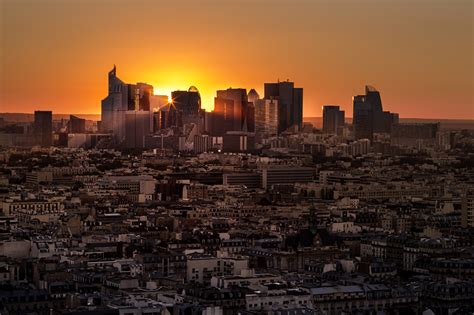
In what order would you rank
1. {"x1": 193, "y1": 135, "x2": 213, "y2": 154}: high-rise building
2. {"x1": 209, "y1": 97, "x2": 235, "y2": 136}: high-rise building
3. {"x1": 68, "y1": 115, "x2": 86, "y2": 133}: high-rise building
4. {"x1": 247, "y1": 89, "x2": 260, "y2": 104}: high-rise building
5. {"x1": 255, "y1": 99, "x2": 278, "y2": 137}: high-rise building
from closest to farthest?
{"x1": 193, "y1": 135, "x2": 213, "y2": 154}: high-rise building
{"x1": 209, "y1": 97, "x2": 235, "y2": 136}: high-rise building
{"x1": 68, "y1": 115, "x2": 86, "y2": 133}: high-rise building
{"x1": 247, "y1": 89, "x2": 260, "y2": 104}: high-rise building
{"x1": 255, "y1": 99, "x2": 278, "y2": 137}: high-rise building

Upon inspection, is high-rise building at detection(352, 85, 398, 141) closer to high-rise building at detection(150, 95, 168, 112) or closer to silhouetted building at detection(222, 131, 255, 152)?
silhouetted building at detection(222, 131, 255, 152)

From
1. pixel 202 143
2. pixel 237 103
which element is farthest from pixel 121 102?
pixel 202 143

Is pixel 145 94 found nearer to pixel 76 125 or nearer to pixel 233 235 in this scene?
pixel 76 125

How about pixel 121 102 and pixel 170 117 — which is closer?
pixel 121 102

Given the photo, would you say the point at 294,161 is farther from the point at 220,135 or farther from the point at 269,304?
the point at 269,304

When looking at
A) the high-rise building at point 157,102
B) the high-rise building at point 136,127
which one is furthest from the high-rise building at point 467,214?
the high-rise building at point 157,102

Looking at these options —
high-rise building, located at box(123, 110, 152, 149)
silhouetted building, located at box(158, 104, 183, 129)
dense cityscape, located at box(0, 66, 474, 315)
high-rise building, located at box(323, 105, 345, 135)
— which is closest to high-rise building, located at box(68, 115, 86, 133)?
high-rise building, located at box(123, 110, 152, 149)

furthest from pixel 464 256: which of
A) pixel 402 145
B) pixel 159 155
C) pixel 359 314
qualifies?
pixel 402 145

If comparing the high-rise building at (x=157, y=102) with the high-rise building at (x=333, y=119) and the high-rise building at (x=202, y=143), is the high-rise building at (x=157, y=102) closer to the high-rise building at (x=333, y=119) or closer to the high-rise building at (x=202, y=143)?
the high-rise building at (x=202, y=143)
